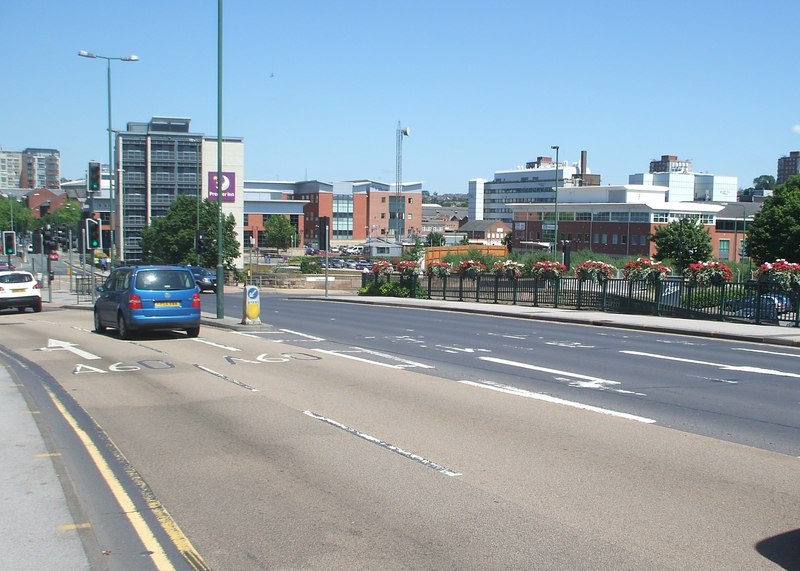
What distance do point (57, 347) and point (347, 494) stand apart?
46.1 feet

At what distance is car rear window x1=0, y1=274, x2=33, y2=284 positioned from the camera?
105 feet

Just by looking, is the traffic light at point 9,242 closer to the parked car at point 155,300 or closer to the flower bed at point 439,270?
the flower bed at point 439,270

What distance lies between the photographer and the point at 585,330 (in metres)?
24.2

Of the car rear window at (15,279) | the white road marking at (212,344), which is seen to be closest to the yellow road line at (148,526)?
the white road marking at (212,344)

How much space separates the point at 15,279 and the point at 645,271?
2425cm

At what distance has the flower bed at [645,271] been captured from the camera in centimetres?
2825

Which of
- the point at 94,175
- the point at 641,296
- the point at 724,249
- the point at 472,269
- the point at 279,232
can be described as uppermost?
the point at 94,175

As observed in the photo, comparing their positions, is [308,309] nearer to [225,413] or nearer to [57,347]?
[57,347]

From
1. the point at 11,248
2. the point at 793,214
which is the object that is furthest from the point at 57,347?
the point at 793,214

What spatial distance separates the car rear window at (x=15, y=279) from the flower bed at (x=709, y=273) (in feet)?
82.4

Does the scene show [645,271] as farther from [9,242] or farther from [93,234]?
[9,242]

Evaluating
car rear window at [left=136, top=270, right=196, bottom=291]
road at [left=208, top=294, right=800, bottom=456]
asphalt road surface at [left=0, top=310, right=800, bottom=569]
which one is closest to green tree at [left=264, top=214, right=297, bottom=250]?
road at [left=208, top=294, right=800, bottom=456]

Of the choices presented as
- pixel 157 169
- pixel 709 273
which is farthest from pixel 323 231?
pixel 157 169

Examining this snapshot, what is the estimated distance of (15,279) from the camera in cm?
3253
